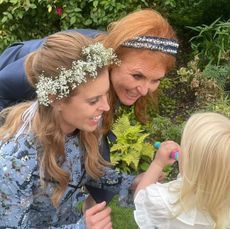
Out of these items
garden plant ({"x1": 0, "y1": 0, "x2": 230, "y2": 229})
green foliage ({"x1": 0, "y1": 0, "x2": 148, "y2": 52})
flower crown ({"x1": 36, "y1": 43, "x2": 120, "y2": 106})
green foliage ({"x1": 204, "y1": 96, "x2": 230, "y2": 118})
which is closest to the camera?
flower crown ({"x1": 36, "y1": 43, "x2": 120, "y2": 106})

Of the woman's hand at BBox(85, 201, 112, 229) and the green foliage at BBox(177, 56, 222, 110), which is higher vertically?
the woman's hand at BBox(85, 201, 112, 229)

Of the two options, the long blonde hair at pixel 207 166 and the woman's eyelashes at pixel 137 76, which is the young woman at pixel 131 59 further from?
the long blonde hair at pixel 207 166

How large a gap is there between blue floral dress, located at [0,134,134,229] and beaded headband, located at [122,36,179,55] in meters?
0.56

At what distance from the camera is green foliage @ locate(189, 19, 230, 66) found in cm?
486

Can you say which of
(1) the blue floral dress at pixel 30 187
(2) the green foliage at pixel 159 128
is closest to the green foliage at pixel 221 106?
(2) the green foliage at pixel 159 128

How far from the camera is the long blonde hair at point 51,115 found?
2.37 metres

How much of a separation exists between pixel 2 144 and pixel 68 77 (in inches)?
17.9

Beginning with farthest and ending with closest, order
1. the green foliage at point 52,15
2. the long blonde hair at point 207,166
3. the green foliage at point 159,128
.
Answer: the green foliage at point 52,15
the green foliage at point 159,128
the long blonde hair at point 207,166

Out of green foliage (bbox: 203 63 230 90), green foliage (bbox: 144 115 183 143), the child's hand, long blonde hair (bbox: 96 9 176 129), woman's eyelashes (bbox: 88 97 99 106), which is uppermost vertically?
long blonde hair (bbox: 96 9 176 129)

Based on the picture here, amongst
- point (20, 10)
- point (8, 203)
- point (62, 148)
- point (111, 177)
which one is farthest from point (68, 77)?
point (20, 10)

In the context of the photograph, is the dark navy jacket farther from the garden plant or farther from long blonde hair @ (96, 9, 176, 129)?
the garden plant

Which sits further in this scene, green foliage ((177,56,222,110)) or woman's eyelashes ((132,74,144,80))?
green foliage ((177,56,222,110))

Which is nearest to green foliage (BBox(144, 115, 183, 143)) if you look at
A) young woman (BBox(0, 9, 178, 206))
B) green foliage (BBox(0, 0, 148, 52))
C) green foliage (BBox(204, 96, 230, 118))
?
green foliage (BBox(204, 96, 230, 118))

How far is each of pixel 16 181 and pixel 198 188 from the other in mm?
823
